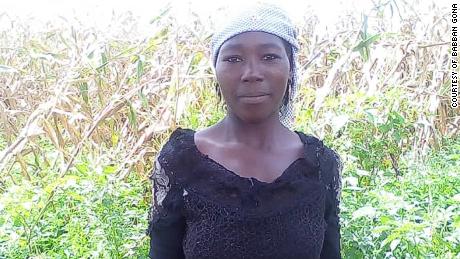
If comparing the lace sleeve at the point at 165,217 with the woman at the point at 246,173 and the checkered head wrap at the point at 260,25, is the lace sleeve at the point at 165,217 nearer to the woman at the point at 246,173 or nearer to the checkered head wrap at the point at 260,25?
the woman at the point at 246,173

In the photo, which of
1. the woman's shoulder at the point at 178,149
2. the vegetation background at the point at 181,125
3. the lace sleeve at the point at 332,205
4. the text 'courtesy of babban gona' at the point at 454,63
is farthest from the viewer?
the text 'courtesy of babban gona' at the point at 454,63

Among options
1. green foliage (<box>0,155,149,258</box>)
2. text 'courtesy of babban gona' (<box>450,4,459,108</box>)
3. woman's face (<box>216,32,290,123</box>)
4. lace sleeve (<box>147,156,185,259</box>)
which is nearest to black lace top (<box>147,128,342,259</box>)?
lace sleeve (<box>147,156,185,259</box>)

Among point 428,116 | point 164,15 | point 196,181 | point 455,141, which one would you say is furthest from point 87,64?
point 455,141

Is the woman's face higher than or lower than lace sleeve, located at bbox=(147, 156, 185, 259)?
higher

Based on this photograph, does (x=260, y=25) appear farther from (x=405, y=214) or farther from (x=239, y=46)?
(x=405, y=214)

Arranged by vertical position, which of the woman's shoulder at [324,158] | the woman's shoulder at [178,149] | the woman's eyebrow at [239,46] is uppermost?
the woman's eyebrow at [239,46]

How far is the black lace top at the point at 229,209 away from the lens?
1.22 meters

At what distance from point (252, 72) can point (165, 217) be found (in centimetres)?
35

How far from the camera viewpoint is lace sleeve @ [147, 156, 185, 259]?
1.27 m

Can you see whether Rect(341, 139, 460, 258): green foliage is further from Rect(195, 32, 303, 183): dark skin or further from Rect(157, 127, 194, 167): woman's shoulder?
Rect(157, 127, 194, 167): woman's shoulder

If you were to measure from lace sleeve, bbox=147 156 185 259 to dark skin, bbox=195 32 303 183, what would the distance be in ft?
0.32

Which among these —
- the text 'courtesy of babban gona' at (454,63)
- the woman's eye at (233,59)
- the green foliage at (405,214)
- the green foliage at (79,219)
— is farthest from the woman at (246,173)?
the text 'courtesy of babban gona' at (454,63)

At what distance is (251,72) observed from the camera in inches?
46.3

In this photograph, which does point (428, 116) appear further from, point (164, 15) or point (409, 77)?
point (164, 15)
